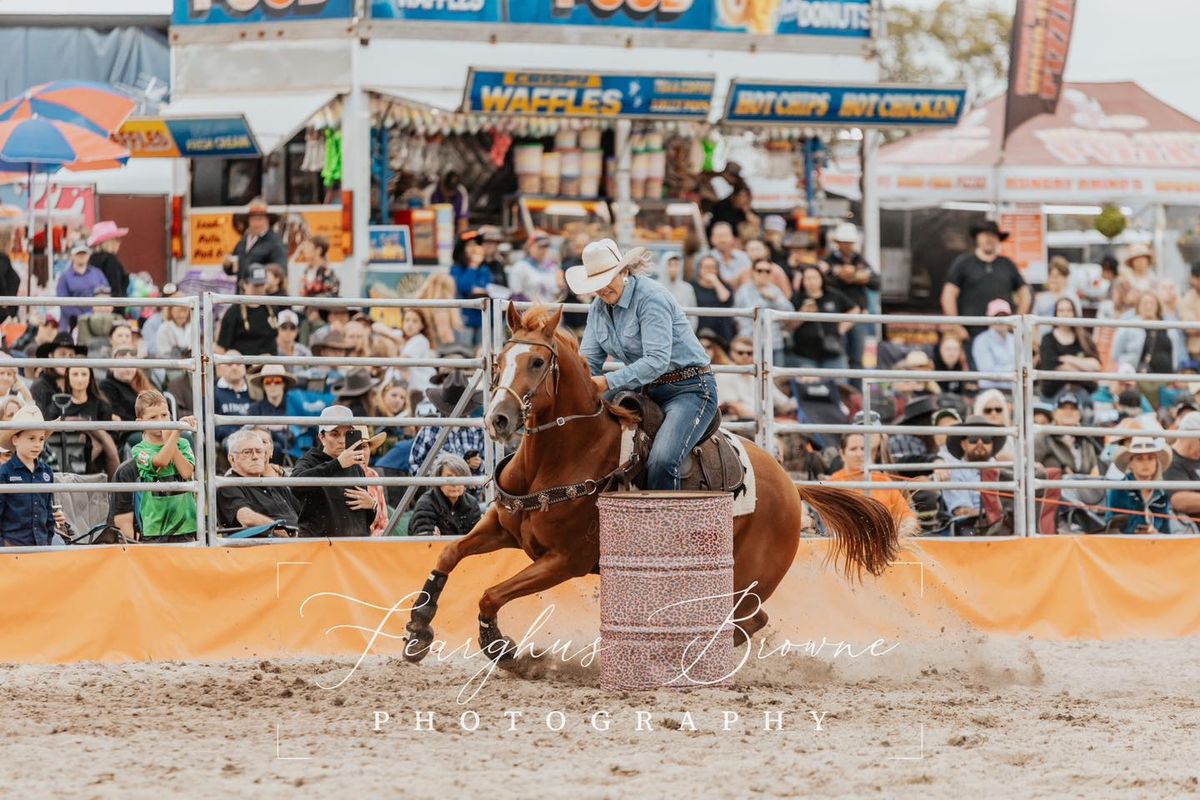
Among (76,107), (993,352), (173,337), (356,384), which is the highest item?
(76,107)

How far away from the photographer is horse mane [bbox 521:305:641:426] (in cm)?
777

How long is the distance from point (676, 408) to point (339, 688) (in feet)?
6.60

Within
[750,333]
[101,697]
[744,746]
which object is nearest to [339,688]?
[101,697]

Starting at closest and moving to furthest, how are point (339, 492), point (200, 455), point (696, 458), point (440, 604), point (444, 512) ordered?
point (696, 458)
point (200, 455)
point (440, 604)
point (339, 492)
point (444, 512)

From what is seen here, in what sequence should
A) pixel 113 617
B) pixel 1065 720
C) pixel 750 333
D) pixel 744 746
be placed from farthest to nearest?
pixel 750 333 < pixel 113 617 < pixel 1065 720 < pixel 744 746

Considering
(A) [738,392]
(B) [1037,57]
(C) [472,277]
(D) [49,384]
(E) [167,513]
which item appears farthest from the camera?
(B) [1037,57]

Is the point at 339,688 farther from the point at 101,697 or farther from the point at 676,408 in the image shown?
the point at 676,408

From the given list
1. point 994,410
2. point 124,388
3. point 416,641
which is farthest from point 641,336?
point 994,410

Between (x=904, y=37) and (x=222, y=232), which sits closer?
(x=222, y=232)

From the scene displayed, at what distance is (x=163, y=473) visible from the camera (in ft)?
30.0

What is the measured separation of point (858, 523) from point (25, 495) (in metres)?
4.32

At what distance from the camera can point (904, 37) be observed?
149ft

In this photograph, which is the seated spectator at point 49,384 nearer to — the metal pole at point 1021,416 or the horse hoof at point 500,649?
the horse hoof at point 500,649

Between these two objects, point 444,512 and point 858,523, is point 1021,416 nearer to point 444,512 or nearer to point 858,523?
point 858,523
